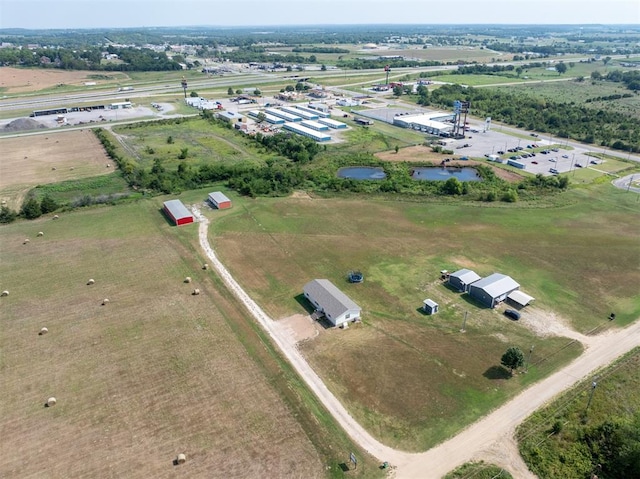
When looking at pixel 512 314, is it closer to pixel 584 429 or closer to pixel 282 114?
pixel 584 429

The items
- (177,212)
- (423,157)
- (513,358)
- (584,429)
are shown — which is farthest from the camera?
(423,157)

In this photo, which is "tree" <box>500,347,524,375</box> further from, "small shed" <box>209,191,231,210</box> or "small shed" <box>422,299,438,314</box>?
"small shed" <box>209,191,231,210</box>

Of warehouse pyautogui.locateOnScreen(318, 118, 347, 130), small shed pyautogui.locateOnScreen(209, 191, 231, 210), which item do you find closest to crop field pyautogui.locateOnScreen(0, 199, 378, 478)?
small shed pyautogui.locateOnScreen(209, 191, 231, 210)

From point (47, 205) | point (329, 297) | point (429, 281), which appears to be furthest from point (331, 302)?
point (47, 205)

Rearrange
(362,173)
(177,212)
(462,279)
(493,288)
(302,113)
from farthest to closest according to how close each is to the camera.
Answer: (302,113)
(362,173)
(177,212)
(462,279)
(493,288)

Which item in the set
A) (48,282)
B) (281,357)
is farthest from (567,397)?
(48,282)

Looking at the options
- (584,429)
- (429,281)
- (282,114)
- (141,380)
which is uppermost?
(282,114)

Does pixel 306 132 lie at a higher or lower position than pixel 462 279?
higher
